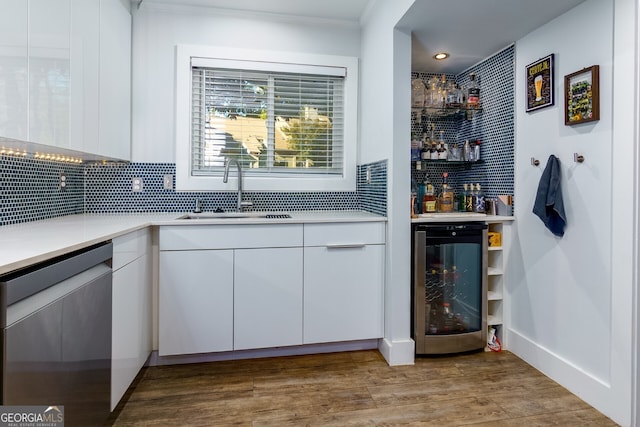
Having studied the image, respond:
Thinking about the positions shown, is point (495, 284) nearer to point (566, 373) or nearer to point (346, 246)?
point (566, 373)

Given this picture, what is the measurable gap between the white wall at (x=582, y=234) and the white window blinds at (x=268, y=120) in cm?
142

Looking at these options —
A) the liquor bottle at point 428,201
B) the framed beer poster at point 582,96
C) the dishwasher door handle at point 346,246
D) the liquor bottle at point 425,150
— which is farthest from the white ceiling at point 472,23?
the dishwasher door handle at point 346,246

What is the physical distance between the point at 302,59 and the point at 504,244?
212 centimetres

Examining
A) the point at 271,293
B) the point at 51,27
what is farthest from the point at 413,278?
the point at 51,27

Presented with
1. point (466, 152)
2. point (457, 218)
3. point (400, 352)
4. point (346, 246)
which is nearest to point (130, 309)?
point (346, 246)

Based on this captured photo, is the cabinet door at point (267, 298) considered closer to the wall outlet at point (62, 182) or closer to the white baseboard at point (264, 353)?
the white baseboard at point (264, 353)

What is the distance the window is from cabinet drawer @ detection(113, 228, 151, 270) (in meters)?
0.74

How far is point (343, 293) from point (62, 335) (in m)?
1.56

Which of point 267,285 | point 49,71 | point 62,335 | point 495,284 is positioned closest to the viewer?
point 62,335

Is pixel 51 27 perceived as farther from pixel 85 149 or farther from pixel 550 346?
pixel 550 346

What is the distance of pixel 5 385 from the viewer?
0.86 metres

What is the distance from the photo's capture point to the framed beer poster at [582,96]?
5.68 feet

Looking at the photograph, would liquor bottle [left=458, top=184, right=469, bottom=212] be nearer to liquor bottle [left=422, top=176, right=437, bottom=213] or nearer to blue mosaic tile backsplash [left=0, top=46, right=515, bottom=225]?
blue mosaic tile backsplash [left=0, top=46, right=515, bottom=225]

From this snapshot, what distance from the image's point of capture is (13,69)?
125 centimetres
